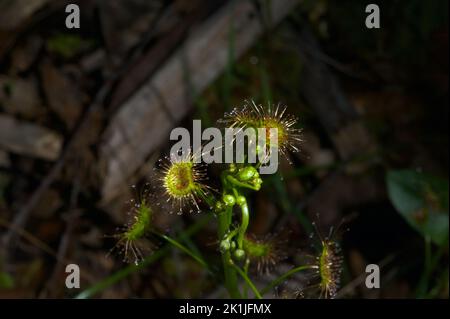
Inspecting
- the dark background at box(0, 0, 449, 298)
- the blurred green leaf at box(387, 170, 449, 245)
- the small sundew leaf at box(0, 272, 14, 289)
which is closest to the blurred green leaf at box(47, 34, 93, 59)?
the dark background at box(0, 0, 449, 298)

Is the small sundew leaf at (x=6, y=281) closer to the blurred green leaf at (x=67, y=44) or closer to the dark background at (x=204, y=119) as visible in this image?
the dark background at (x=204, y=119)

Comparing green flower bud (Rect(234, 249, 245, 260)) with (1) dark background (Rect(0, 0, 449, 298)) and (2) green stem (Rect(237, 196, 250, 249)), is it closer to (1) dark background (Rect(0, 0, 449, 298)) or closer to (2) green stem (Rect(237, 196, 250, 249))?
(2) green stem (Rect(237, 196, 250, 249))

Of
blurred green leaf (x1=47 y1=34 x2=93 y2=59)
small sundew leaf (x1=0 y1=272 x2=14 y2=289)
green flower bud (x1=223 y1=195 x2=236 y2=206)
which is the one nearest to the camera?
green flower bud (x1=223 y1=195 x2=236 y2=206)

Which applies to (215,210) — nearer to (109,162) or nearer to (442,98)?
(109,162)

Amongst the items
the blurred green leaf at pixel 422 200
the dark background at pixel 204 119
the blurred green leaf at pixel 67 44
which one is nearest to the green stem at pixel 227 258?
the dark background at pixel 204 119

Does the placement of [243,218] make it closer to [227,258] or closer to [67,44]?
[227,258]

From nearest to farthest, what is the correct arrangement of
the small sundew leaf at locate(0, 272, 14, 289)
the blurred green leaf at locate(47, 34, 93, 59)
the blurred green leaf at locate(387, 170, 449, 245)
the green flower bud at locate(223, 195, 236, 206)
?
the green flower bud at locate(223, 195, 236, 206) < the blurred green leaf at locate(387, 170, 449, 245) < the small sundew leaf at locate(0, 272, 14, 289) < the blurred green leaf at locate(47, 34, 93, 59)
